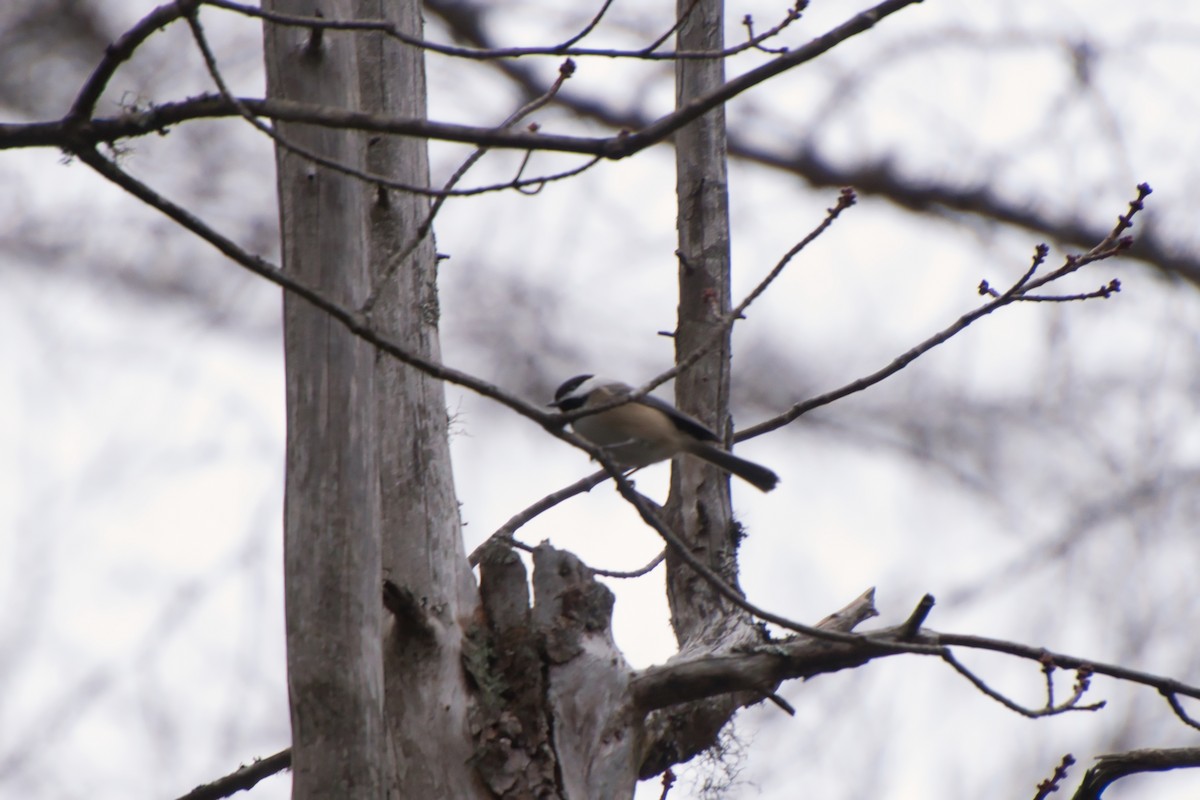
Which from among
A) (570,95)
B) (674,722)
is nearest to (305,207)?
(674,722)

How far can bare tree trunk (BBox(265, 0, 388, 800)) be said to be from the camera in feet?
6.37

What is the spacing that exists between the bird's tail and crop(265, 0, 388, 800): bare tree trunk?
3.58ft

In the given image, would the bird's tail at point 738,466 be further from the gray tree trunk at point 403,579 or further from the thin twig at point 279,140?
the thin twig at point 279,140

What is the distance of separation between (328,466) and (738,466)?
1.26m

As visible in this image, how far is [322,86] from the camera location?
6.96ft

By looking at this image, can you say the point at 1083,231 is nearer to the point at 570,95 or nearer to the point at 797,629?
the point at 570,95

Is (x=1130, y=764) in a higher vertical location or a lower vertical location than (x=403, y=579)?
lower

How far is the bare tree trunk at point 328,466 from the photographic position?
194 centimetres

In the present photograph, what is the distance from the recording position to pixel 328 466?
2.02 metres

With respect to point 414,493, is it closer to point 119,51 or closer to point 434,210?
point 434,210

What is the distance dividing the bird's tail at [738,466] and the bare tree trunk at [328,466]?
3.58 ft

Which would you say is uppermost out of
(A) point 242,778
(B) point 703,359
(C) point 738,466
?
(B) point 703,359

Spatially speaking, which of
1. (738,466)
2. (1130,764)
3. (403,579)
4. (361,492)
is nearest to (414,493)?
(403,579)

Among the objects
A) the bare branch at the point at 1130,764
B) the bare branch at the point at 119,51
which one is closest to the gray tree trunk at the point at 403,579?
the bare branch at the point at 119,51
